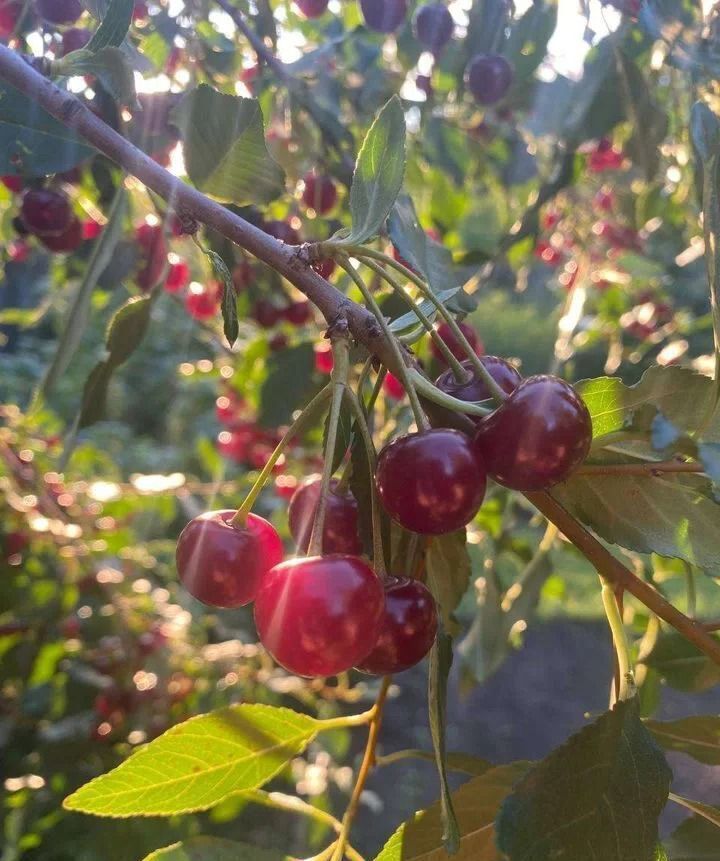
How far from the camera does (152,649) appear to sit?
1596mm

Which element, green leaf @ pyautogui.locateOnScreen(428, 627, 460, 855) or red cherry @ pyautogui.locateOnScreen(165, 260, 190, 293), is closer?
green leaf @ pyautogui.locateOnScreen(428, 627, 460, 855)

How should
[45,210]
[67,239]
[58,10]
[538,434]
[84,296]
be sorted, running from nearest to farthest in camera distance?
1. [538,434]
2. [84,296]
3. [58,10]
4. [45,210]
5. [67,239]

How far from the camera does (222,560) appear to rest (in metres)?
0.55

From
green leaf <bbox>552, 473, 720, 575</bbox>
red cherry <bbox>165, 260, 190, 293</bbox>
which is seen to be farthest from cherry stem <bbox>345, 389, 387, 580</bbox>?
red cherry <bbox>165, 260, 190, 293</bbox>

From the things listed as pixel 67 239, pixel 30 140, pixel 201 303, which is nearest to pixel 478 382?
pixel 30 140

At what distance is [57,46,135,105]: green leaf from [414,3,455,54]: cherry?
716 mm

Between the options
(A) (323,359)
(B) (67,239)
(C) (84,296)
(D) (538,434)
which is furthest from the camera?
(A) (323,359)

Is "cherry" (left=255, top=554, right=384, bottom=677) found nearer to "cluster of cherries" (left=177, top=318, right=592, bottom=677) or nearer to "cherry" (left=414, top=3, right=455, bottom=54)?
"cluster of cherries" (left=177, top=318, right=592, bottom=677)

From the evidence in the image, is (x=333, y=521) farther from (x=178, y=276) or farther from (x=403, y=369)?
(x=178, y=276)

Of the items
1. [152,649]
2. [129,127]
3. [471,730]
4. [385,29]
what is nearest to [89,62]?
[129,127]

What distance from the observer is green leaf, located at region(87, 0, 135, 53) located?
2.23ft

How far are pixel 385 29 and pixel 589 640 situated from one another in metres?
3.55

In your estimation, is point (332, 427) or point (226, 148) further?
point (226, 148)

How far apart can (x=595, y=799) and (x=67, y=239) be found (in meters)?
1.02
